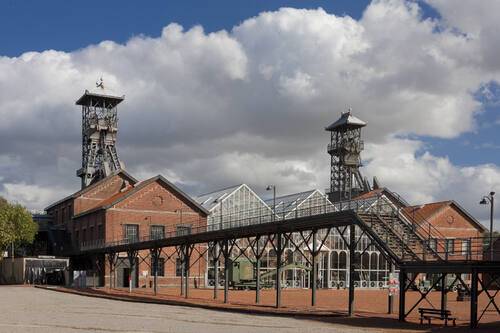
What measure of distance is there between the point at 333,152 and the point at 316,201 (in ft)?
102

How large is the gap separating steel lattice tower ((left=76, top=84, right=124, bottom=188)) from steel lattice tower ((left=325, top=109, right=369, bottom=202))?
32.4 meters

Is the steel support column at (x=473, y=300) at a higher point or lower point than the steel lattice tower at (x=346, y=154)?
lower

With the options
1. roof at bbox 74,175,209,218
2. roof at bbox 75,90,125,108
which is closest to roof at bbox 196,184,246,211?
roof at bbox 74,175,209,218

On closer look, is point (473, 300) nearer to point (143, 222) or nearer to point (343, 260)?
point (143, 222)

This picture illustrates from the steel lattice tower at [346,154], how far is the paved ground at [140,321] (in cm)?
7017

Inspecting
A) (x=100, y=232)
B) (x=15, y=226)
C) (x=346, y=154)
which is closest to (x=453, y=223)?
(x=346, y=154)

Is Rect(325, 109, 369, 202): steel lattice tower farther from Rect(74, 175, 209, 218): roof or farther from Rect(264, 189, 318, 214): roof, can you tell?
Rect(74, 175, 209, 218): roof

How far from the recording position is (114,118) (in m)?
98.4

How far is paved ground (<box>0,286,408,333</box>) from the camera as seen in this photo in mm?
A: 24391

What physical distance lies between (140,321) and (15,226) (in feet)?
163

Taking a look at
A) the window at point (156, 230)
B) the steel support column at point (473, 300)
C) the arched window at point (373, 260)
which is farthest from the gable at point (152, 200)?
the steel support column at point (473, 300)

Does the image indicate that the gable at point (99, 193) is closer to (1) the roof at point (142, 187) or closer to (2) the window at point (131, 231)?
(1) the roof at point (142, 187)

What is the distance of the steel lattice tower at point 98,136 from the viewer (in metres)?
95.7

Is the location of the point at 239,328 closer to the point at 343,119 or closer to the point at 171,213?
the point at 171,213
